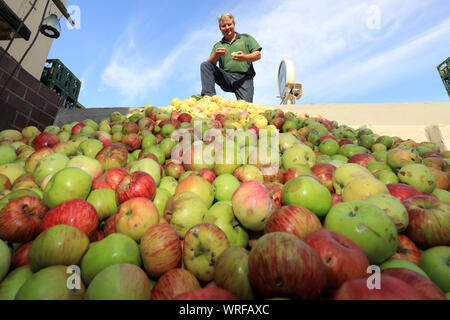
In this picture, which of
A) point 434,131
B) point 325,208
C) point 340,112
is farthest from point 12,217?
point 340,112

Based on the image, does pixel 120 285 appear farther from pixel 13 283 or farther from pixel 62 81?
pixel 62 81

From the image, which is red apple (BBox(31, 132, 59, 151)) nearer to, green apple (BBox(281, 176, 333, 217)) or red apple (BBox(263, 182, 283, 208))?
red apple (BBox(263, 182, 283, 208))

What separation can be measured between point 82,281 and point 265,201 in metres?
1.18

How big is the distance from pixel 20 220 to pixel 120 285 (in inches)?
43.4

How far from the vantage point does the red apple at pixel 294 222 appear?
1264 millimetres

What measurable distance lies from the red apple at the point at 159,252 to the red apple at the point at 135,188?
0.49m

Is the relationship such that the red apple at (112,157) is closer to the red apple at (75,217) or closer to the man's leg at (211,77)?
the red apple at (75,217)

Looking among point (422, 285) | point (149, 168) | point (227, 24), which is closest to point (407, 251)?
point (422, 285)

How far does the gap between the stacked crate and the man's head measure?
720 centimetres

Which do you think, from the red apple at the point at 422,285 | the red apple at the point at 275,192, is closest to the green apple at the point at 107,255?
the red apple at the point at 275,192

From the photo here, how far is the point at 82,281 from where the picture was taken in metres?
1.21

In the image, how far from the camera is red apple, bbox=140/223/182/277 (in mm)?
1242

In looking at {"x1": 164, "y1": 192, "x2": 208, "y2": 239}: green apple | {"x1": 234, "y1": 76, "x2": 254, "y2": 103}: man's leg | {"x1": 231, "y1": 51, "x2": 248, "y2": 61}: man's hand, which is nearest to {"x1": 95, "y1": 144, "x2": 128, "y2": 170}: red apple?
{"x1": 164, "y1": 192, "x2": 208, "y2": 239}: green apple

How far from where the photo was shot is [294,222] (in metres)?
1.28
